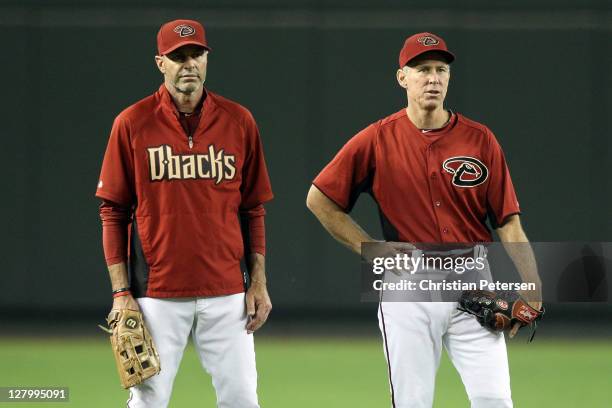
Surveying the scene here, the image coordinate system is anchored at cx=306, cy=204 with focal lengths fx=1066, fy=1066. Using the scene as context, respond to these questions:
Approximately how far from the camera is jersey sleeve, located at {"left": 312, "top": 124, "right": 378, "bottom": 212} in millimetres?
5031

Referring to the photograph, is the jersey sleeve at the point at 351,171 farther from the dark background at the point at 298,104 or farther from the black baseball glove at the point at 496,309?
the dark background at the point at 298,104

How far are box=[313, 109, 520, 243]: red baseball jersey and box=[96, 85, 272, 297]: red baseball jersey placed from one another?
25.7 inches

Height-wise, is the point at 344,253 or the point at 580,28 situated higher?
the point at 580,28

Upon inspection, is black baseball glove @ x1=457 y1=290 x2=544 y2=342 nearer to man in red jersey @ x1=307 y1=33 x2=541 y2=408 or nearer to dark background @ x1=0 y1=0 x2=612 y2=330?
man in red jersey @ x1=307 y1=33 x2=541 y2=408

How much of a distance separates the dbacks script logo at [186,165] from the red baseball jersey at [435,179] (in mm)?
630

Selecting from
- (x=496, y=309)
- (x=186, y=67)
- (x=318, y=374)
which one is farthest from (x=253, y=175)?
(x=318, y=374)

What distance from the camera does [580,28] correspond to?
37.1 feet

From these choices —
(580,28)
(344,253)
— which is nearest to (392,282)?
(344,253)

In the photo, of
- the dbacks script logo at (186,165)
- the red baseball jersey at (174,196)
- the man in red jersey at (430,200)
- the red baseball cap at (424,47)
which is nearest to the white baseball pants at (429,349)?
the man in red jersey at (430,200)

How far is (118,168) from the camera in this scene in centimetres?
466

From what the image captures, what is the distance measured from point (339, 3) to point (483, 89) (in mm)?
1804

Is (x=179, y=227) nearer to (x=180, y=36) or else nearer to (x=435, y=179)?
(x=180, y=36)

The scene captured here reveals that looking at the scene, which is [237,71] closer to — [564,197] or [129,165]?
[564,197]

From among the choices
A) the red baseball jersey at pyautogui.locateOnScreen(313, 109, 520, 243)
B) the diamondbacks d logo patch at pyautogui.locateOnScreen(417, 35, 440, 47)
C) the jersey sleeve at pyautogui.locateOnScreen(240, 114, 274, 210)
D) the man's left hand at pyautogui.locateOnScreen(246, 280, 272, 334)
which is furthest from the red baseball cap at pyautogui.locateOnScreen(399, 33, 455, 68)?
the man's left hand at pyautogui.locateOnScreen(246, 280, 272, 334)
